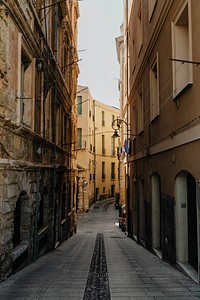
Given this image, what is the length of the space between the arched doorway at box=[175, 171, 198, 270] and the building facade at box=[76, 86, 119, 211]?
25.2m

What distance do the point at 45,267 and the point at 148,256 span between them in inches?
119

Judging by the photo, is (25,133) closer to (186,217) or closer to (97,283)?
(97,283)

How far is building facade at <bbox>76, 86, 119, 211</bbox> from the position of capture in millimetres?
34125

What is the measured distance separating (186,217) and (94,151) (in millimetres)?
34368

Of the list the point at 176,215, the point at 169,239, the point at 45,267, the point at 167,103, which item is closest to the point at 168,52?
the point at 167,103

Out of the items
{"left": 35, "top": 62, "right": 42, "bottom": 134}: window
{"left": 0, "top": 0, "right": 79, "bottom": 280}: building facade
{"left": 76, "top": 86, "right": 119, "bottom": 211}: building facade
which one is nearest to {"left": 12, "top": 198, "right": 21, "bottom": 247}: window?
{"left": 0, "top": 0, "right": 79, "bottom": 280}: building facade

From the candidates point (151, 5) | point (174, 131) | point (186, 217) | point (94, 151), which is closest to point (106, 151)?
point (94, 151)

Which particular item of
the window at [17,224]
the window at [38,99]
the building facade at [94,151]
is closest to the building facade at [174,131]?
the window at [38,99]

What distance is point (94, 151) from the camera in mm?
41094

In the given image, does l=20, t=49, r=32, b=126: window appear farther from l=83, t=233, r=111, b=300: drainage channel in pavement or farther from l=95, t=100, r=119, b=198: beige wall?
l=95, t=100, r=119, b=198: beige wall

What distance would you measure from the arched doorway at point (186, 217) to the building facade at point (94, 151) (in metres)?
25.2

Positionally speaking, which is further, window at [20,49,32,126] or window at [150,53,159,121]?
window at [150,53,159,121]

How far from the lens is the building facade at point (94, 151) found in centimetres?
3412

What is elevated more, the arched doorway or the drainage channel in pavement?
the arched doorway
